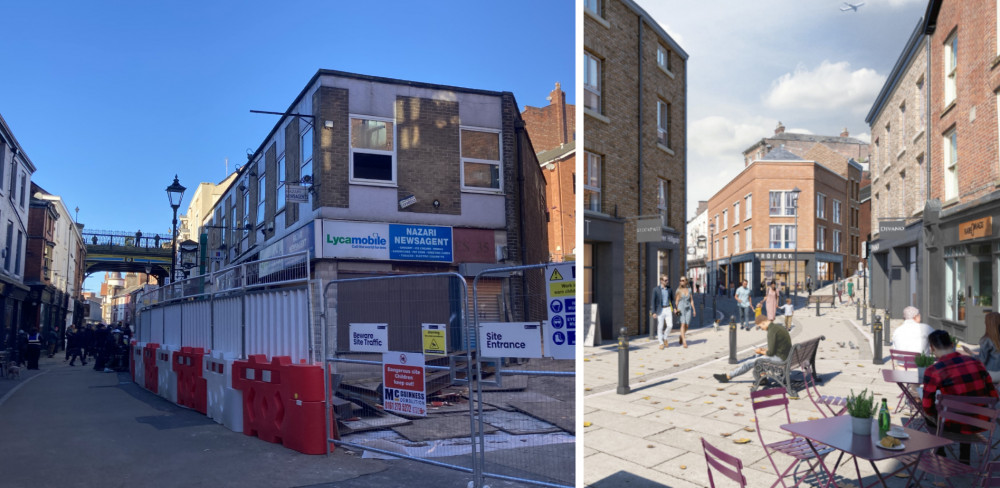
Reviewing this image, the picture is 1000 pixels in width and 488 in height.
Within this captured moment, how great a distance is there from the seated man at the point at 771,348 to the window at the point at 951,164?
1019mm

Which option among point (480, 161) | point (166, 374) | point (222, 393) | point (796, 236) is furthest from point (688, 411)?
point (166, 374)

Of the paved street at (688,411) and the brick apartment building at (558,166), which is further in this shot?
the brick apartment building at (558,166)

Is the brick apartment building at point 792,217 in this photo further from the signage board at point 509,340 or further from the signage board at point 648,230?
the signage board at point 509,340

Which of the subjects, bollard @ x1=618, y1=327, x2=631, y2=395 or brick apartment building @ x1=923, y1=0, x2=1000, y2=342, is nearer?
brick apartment building @ x1=923, y1=0, x2=1000, y2=342

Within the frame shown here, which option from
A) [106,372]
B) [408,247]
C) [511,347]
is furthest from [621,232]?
[106,372]

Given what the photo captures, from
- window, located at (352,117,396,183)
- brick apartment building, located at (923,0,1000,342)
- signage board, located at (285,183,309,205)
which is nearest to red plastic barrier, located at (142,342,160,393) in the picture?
signage board, located at (285,183,309,205)

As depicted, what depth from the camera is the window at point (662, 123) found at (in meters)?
3.22

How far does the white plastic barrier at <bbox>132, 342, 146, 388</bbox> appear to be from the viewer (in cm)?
1182

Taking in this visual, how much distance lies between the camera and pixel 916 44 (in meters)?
3.04

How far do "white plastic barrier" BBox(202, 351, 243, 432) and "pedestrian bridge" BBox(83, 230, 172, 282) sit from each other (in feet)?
5.47

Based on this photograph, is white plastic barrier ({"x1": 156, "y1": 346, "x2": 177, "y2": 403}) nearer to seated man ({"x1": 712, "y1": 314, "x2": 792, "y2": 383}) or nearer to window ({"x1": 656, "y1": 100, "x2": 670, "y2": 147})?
seated man ({"x1": 712, "y1": 314, "x2": 792, "y2": 383})

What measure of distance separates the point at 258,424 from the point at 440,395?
6.69 ft

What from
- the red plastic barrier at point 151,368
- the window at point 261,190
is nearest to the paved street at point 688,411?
the window at point 261,190

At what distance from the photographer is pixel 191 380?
317 inches
